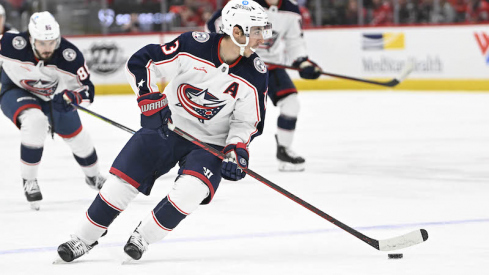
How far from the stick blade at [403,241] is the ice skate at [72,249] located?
1.15 m

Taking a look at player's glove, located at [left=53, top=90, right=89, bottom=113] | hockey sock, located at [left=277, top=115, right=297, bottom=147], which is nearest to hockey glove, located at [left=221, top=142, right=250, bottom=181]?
player's glove, located at [left=53, top=90, right=89, bottom=113]

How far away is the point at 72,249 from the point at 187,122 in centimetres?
70

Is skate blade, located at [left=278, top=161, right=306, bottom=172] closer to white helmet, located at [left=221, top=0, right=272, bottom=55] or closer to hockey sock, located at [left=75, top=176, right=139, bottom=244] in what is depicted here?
white helmet, located at [left=221, top=0, right=272, bottom=55]

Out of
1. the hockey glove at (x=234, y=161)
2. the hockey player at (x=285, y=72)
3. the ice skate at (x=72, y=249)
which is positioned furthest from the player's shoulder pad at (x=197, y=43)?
the hockey player at (x=285, y=72)

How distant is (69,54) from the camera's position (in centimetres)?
477

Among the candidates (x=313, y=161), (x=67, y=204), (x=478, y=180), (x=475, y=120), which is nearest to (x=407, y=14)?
(x=475, y=120)

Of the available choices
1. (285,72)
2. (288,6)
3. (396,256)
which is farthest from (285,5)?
(396,256)

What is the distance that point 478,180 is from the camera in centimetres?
538

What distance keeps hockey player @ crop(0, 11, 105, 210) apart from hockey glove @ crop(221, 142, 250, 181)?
4.65 feet

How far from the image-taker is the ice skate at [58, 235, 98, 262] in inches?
Result: 130

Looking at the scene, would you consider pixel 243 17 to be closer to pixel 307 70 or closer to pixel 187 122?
pixel 187 122

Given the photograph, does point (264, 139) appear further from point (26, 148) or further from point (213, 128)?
point (213, 128)

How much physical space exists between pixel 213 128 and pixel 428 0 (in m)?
8.45

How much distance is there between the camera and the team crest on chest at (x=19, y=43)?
4.75 metres
